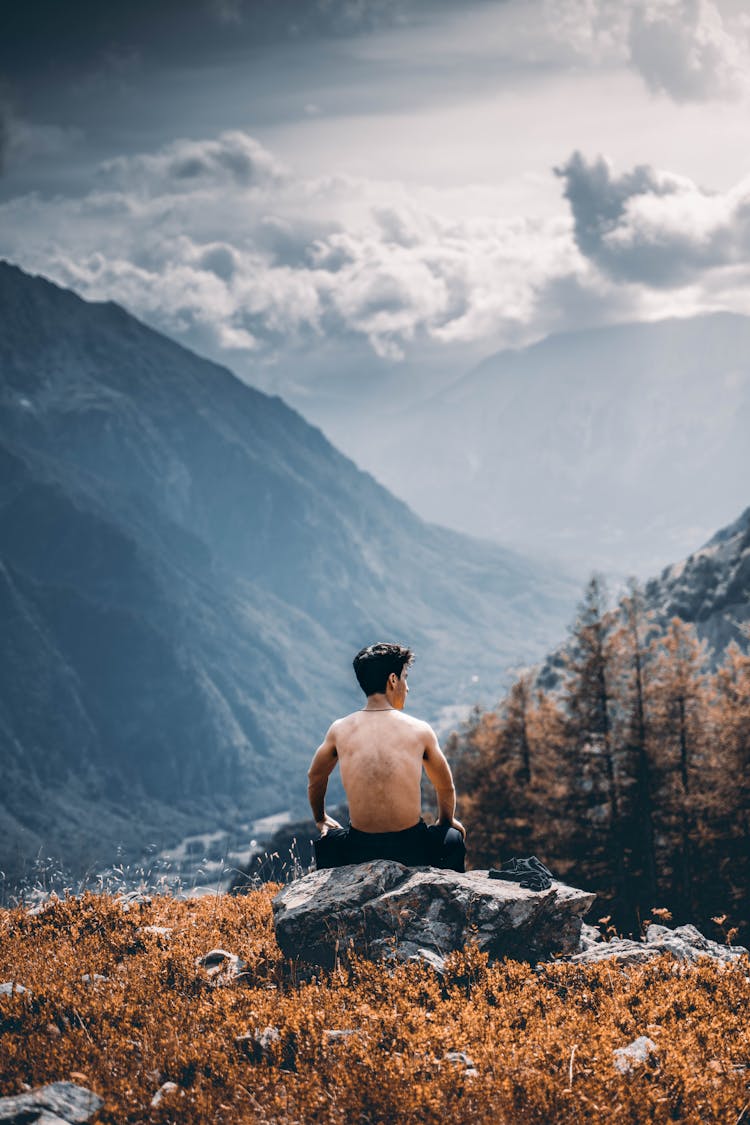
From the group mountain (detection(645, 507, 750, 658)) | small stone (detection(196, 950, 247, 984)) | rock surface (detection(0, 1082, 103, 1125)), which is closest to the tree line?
small stone (detection(196, 950, 247, 984))

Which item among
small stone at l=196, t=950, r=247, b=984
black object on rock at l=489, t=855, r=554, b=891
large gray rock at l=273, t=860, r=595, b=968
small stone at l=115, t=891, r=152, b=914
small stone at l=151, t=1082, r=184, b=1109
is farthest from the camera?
small stone at l=115, t=891, r=152, b=914

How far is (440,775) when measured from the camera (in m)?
9.05

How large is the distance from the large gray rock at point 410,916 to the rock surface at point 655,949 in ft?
1.11

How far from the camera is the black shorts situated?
30.1 feet

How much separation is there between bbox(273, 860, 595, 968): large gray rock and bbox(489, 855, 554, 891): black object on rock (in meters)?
0.22

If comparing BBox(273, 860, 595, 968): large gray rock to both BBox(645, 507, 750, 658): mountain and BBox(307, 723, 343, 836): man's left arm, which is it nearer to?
BBox(307, 723, 343, 836): man's left arm

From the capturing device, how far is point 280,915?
855 cm

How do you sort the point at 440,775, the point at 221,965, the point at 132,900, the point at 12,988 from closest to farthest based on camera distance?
1. the point at 12,988
2. the point at 221,965
3. the point at 440,775
4. the point at 132,900

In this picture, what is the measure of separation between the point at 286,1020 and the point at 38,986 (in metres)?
2.39

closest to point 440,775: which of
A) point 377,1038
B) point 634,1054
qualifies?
point 377,1038

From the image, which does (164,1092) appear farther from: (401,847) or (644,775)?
(644,775)

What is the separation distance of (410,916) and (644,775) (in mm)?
24126

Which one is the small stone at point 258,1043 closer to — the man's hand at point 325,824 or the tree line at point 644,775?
the man's hand at point 325,824

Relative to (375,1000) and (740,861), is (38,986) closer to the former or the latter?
(375,1000)
